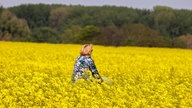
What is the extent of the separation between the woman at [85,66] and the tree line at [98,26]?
39135 mm

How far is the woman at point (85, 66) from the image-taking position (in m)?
11.0

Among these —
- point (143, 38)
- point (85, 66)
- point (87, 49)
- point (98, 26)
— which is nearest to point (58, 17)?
point (98, 26)

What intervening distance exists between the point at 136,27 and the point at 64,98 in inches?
2201

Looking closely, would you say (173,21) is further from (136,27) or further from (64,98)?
(64,98)

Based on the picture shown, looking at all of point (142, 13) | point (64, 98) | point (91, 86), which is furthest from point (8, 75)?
point (142, 13)

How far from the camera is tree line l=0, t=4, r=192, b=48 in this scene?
201ft

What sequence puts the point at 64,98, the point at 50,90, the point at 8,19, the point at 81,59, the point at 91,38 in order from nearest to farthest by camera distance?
the point at 64,98
the point at 50,90
the point at 81,59
the point at 91,38
the point at 8,19

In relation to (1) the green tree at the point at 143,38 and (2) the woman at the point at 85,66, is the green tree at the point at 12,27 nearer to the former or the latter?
(1) the green tree at the point at 143,38

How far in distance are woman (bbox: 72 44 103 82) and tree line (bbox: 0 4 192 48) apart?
39.1 metres

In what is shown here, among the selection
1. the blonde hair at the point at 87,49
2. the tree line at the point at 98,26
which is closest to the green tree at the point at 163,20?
the tree line at the point at 98,26

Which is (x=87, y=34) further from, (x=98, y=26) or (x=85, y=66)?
(x=85, y=66)

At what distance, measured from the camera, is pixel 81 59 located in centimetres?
1132

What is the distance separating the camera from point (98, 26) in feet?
316

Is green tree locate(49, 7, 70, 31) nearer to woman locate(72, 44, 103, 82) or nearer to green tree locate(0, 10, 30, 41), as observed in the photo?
green tree locate(0, 10, 30, 41)
